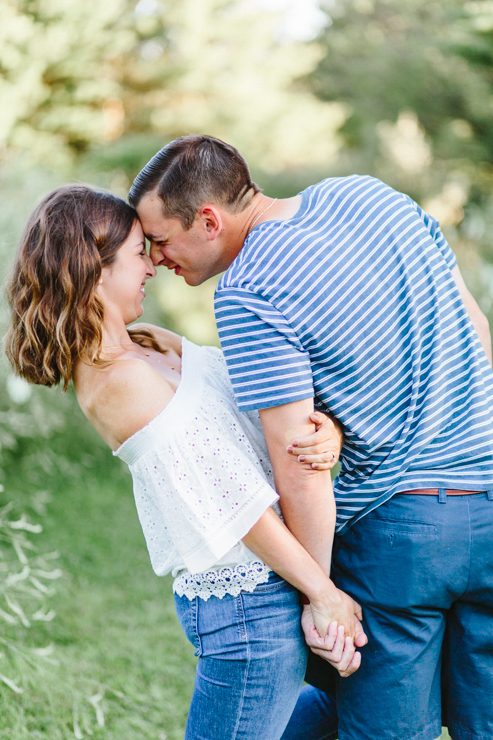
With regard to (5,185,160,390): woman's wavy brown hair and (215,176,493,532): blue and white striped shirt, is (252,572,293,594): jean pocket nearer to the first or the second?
(215,176,493,532): blue and white striped shirt

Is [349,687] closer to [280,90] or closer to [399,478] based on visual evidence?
[399,478]

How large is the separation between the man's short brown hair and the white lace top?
472 millimetres

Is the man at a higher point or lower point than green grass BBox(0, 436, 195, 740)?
higher

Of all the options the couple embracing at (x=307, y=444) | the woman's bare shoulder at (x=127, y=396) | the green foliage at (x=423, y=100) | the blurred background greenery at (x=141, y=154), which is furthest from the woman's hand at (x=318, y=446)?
the green foliage at (x=423, y=100)

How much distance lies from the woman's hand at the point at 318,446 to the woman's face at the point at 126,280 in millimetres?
542

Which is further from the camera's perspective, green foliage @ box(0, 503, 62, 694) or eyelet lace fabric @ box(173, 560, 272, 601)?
green foliage @ box(0, 503, 62, 694)

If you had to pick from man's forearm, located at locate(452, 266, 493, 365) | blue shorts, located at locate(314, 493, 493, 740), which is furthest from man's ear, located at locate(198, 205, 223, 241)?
blue shorts, located at locate(314, 493, 493, 740)

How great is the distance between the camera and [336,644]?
5.19 ft

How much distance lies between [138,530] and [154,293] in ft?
10.5

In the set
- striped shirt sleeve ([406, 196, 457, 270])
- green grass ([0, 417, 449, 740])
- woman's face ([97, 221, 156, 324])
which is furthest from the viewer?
green grass ([0, 417, 449, 740])

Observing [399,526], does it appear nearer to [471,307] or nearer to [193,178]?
[471,307]

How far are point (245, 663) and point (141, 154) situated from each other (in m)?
12.1

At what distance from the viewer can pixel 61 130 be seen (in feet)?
Answer: 37.7

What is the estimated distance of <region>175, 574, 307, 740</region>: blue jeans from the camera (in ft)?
5.10
